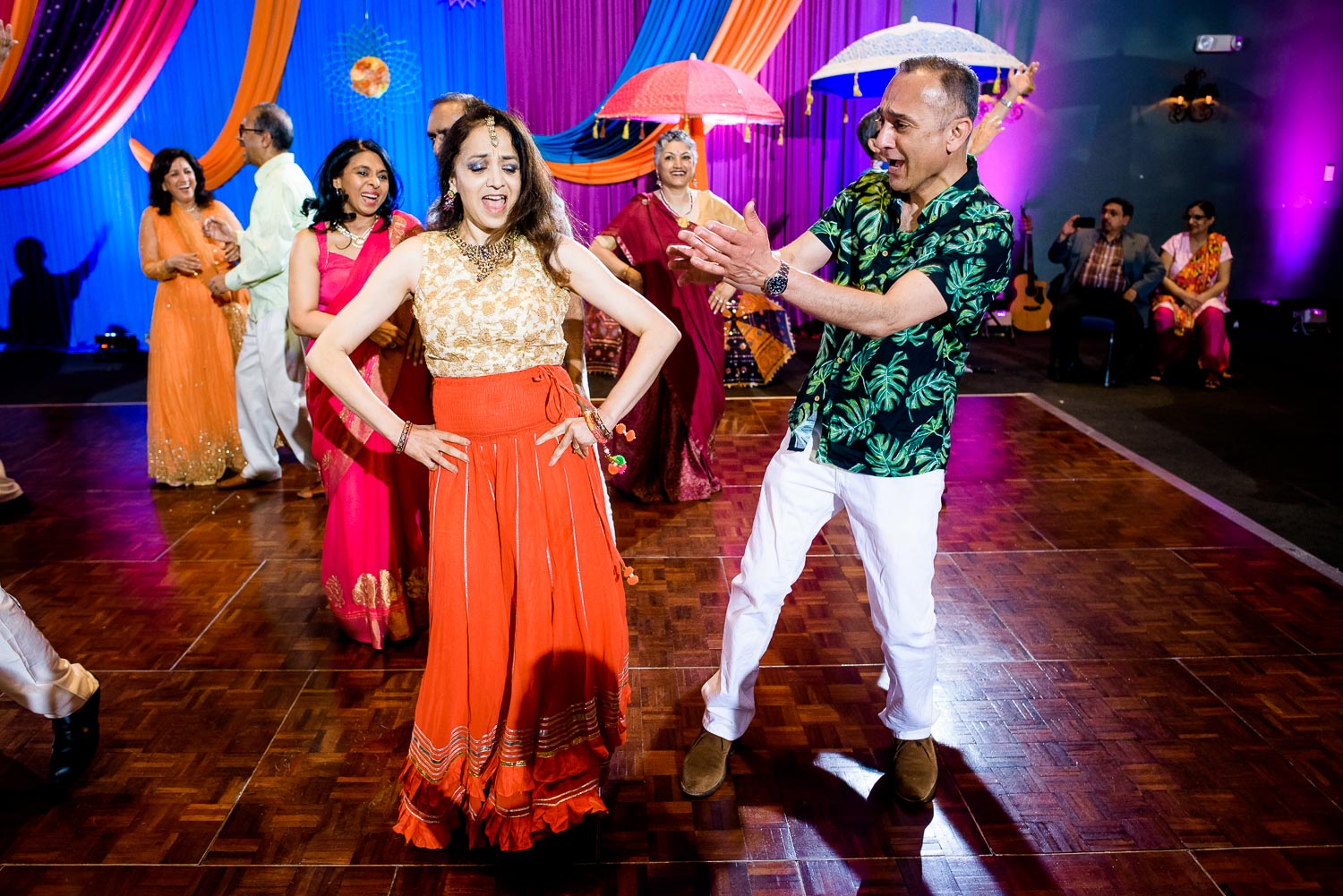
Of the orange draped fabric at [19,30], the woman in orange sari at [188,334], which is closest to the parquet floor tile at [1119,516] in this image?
the woman in orange sari at [188,334]

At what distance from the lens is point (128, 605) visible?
3490mm

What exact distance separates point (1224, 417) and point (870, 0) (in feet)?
14.0

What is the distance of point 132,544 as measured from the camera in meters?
4.05

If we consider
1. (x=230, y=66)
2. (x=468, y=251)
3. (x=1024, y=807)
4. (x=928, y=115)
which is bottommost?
(x=1024, y=807)

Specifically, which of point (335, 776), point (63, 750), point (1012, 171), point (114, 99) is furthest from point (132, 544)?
point (1012, 171)

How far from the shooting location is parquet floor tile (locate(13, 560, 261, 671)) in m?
3.17

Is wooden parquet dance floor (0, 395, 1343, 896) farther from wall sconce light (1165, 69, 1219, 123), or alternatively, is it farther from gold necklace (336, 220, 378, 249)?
wall sconce light (1165, 69, 1219, 123)

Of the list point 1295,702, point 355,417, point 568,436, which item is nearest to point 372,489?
point 355,417

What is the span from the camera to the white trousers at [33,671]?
2.29 metres

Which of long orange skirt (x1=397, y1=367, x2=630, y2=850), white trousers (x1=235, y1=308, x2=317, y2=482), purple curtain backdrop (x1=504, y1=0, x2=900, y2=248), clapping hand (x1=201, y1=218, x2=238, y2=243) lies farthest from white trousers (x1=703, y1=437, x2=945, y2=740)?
purple curtain backdrop (x1=504, y1=0, x2=900, y2=248)

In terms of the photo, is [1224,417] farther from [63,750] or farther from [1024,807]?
[63,750]

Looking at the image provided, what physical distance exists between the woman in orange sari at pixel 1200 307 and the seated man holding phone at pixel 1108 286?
18 centimetres

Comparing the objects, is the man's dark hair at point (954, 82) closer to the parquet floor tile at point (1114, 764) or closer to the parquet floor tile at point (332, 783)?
the parquet floor tile at point (1114, 764)

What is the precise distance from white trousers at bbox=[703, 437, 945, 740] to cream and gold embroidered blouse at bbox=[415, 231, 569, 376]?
0.62 metres
